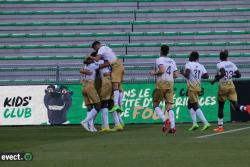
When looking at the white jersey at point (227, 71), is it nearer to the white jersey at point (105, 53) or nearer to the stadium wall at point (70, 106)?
the white jersey at point (105, 53)

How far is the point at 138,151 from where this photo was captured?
12.4 m

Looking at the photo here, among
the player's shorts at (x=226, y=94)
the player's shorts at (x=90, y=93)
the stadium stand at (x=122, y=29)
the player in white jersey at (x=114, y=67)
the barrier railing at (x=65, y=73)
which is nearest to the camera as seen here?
the player in white jersey at (x=114, y=67)

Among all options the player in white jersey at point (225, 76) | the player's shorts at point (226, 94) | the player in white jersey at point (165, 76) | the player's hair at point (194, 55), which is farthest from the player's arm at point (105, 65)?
the player's shorts at point (226, 94)

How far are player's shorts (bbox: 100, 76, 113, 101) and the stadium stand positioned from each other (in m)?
8.76

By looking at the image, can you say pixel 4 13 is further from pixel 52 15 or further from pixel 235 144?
pixel 235 144

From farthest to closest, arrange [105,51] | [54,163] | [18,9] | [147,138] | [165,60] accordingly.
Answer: [18,9] < [105,51] < [165,60] < [147,138] < [54,163]

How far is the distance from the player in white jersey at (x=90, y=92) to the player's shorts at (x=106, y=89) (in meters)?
0.29

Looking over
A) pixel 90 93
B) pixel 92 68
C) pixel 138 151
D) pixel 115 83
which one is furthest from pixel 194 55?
pixel 138 151

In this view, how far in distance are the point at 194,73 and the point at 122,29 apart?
11969mm

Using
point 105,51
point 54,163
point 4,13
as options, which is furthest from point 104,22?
point 54,163

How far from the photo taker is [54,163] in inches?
418

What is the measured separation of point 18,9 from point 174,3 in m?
6.80

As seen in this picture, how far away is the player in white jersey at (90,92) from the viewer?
19.5 meters

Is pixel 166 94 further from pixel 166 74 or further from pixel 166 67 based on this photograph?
→ pixel 166 67
